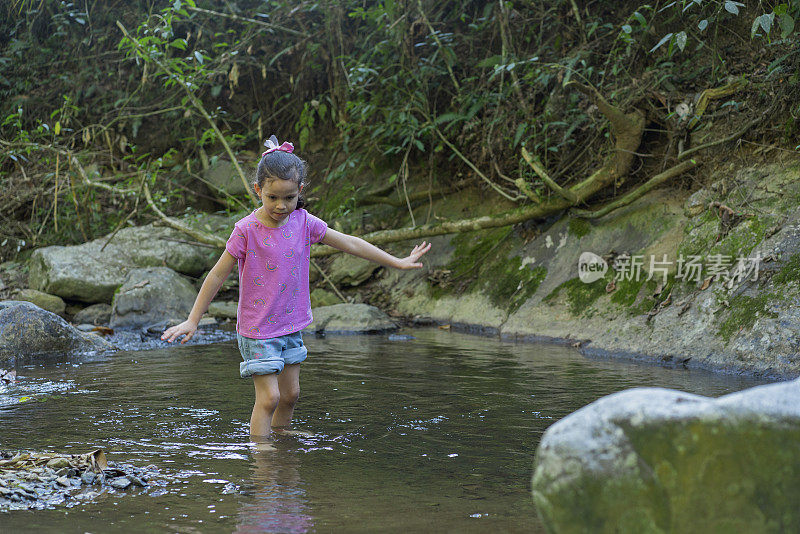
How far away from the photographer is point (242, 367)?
146 inches

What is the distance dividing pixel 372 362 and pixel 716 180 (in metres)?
3.51

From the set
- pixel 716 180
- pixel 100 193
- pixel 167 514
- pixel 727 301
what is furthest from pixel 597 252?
pixel 100 193

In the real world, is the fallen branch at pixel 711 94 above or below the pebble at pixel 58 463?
above

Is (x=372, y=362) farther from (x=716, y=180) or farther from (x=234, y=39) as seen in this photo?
(x=234, y=39)

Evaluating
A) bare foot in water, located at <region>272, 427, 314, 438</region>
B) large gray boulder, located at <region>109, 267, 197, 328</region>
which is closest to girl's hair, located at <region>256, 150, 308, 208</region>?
bare foot in water, located at <region>272, 427, 314, 438</region>

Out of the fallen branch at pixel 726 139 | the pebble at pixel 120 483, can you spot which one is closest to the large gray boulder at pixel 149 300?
the fallen branch at pixel 726 139

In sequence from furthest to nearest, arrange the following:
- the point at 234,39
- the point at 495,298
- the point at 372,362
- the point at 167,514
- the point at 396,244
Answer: the point at 234,39
the point at 396,244
the point at 495,298
the point at 372,362
the point at 167,514

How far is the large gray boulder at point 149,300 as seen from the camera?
29.5 feet

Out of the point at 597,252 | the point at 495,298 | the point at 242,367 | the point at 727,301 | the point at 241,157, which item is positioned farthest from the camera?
the point at 241,157

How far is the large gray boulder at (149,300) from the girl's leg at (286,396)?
514cm

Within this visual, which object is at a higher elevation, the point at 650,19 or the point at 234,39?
the point at 234,39

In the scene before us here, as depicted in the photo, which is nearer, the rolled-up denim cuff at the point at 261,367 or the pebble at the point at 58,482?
the pebble at the point at 58,482

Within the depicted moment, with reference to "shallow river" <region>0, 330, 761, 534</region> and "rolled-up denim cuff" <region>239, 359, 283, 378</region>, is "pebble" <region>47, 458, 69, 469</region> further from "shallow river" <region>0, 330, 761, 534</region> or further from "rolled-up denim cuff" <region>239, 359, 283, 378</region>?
"rolled-up denim cuff" <region>239, 359, 283, 378</region>

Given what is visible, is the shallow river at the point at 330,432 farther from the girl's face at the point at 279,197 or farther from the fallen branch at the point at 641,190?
the fallen branch at the point at 641,190
